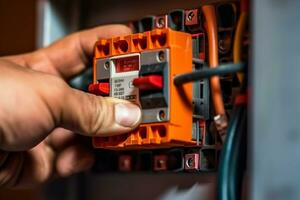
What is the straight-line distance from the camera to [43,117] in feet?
1.87

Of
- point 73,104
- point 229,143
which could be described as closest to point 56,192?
point 73,104

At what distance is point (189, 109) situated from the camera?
0.60m

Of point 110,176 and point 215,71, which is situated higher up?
point 215,71

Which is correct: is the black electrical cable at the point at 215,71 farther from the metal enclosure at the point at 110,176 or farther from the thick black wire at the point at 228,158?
the metal enclosure at the point at 110,176

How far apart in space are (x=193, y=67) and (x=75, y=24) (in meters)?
0.29

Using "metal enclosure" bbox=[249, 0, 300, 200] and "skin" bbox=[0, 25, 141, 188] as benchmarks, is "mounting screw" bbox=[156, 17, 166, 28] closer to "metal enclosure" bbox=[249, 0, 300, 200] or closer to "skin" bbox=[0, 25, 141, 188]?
"skin" bbox=[0, 25, 141, 188]

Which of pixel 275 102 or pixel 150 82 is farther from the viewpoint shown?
pixel 150 82

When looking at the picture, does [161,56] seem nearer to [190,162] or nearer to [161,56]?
[161,56]

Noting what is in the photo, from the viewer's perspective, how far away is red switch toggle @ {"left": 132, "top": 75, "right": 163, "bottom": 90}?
56cm

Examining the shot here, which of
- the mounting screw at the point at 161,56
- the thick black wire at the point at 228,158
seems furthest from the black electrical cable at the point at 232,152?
the mounting screw at the point at 161,56

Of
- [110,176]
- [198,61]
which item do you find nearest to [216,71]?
[198,61]

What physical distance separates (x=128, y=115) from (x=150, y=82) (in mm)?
52

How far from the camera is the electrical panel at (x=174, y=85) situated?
57 centimetres

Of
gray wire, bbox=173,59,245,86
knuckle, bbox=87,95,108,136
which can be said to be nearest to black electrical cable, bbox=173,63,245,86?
gray wire, bbox=173,59,245,86
